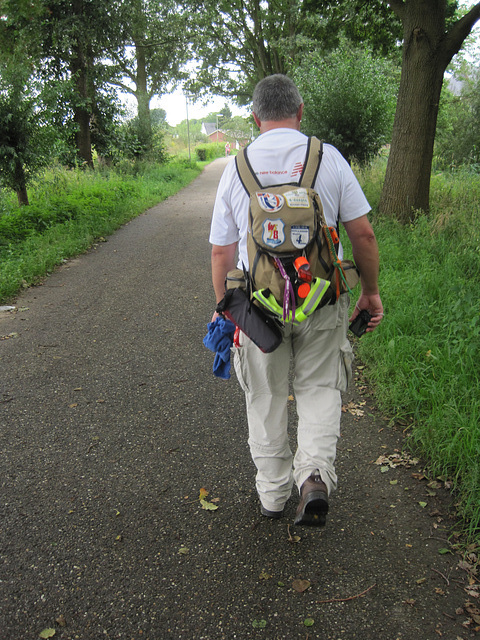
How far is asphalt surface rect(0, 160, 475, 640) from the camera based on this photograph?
221 centimetres

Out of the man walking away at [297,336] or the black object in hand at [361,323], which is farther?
the black object in hand at [361,323]

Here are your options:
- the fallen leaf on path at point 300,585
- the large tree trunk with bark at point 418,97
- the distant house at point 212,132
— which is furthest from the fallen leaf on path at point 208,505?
the distant house at point 212,132

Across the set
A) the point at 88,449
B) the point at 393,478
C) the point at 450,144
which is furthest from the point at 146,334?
the point at 450,144

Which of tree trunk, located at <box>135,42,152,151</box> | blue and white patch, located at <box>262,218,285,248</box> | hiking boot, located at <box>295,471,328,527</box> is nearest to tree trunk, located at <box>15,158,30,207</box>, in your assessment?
blue and white patch, located at <box>262,218,285,248</box>

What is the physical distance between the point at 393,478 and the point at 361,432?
0.56 meters

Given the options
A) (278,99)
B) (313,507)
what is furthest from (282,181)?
(313,507)

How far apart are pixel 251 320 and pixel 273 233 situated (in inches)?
16.9

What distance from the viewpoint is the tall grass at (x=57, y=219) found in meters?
7.75

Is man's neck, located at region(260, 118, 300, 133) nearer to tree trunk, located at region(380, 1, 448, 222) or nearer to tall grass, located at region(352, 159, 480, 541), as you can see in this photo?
tall grass, located at region(352, 159, 480, 541)

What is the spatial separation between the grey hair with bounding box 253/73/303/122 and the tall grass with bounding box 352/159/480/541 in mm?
2113

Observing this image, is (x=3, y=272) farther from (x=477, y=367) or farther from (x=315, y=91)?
(x=315, y=91)

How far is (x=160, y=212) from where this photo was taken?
1445 centimetres

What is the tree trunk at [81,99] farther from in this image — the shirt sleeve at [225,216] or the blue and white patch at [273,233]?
the blue and white patch at [273,233]

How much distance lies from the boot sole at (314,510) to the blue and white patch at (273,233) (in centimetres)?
112
